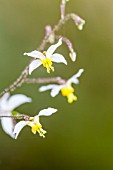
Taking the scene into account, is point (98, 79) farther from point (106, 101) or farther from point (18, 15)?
point (18, 15)

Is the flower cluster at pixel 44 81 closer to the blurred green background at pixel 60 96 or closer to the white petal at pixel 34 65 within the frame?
the white petal at pixel 34 65

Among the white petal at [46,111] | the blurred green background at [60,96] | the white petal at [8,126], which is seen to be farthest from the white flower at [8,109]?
the blurred green background at [60,96]

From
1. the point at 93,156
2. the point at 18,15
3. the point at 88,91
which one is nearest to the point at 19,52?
the point at 18,15

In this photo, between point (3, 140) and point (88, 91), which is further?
point (88, 91)

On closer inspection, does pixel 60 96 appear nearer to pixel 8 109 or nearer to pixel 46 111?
pixel 8 109

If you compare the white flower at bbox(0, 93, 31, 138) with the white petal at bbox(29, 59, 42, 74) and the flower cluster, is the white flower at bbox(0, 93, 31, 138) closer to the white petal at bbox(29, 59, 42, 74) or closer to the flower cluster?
the flower cluster

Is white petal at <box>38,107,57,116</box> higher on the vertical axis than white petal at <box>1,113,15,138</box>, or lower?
lower

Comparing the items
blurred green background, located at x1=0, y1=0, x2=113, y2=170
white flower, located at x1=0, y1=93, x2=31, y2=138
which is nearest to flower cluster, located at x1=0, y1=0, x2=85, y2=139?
Answer: white flower, located at x1=0, y1=93, x2=31, y2=138

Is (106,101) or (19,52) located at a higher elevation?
(19,52)
